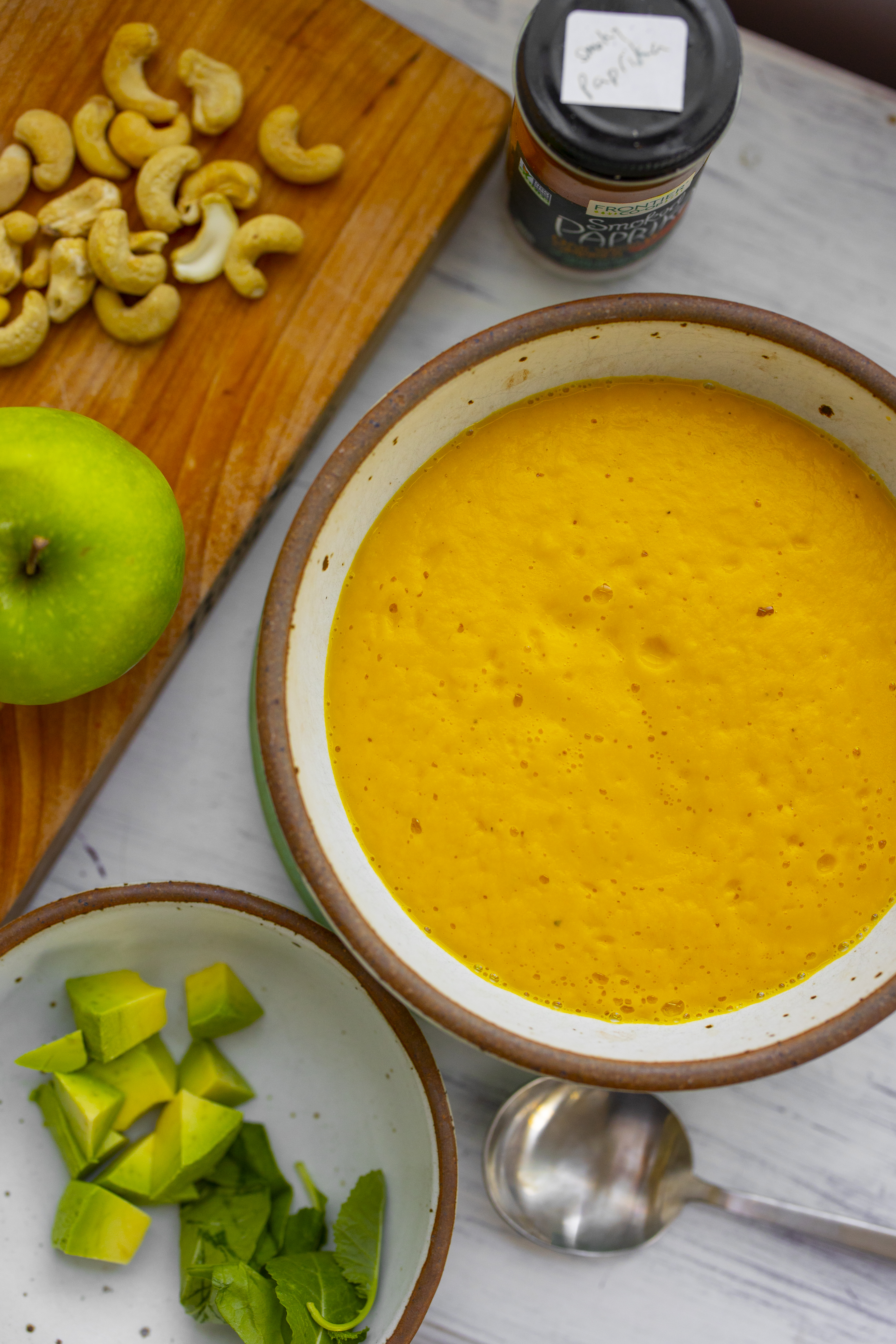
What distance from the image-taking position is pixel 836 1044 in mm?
840

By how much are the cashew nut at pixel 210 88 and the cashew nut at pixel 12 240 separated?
0.21 meters

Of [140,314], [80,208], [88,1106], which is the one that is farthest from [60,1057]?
[80,208]

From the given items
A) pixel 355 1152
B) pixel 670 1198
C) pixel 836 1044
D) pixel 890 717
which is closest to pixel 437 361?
pixel 890 717

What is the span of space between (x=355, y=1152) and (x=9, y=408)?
0.85m

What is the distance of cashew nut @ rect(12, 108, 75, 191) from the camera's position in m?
1.02

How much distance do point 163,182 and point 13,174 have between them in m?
0.15

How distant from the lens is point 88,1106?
A: 1001 mm

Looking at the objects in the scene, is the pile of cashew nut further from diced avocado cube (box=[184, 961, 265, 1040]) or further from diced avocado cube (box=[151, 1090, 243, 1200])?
diced avocado cube (box=[151, 1090, 243, 1200])

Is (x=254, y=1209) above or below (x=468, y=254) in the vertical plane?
below

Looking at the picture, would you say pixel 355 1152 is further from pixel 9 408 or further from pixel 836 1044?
pixel 9 408

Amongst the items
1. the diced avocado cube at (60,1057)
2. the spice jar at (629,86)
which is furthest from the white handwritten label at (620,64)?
the diced avocado cube at (60,1057)

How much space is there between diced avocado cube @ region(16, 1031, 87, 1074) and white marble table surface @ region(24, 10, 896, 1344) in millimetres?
169

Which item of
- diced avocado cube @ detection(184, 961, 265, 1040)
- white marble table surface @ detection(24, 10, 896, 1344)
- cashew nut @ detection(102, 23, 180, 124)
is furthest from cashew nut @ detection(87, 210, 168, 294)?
diced avocado cube @ detection(184, 961, 265, 1040)

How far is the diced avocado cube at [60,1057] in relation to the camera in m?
1.01
